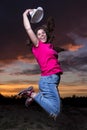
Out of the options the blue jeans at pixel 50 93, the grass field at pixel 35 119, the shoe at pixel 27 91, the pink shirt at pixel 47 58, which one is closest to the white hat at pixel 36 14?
the pink shirt at pixel 47 58

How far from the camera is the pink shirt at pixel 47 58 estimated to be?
613 inches

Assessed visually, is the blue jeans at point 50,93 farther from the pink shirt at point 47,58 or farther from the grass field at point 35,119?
the grass field at point 35,119

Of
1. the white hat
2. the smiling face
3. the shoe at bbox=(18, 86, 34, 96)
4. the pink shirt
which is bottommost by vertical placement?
the shoe at bbox=(18, 86, 34, 96)

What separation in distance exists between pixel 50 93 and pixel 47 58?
0.96 meters

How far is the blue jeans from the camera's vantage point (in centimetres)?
1574

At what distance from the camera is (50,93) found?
51.9 feet

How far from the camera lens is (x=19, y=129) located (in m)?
111

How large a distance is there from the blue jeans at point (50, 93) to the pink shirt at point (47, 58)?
0.61ft

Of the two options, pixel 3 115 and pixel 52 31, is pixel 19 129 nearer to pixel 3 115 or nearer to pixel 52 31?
pixel 3 115

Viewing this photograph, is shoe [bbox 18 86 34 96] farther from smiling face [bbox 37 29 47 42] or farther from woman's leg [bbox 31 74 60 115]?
smiling face [bbox 37 29 47 42]

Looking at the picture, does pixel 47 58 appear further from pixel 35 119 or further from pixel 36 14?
pixel 35 119

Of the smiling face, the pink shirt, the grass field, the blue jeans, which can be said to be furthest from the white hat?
the grass field

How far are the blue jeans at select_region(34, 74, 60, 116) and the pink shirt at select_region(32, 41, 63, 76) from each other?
0.61ft

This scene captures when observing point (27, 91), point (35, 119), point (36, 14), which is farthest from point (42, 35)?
point (35, 119)
